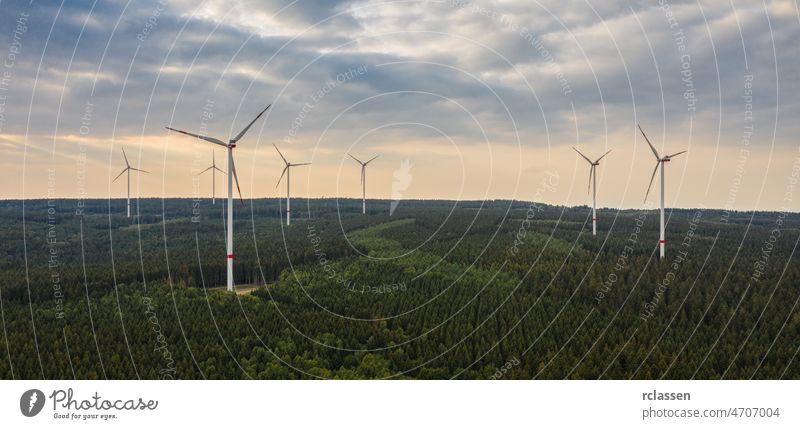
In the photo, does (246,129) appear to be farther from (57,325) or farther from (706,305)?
(706,305)

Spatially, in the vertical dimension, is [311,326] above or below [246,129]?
below

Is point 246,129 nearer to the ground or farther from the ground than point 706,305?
farther from the ground

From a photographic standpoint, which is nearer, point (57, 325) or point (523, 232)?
point (57, 325)

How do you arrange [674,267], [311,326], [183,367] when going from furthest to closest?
[674,267] < [311,326] < [183,367]

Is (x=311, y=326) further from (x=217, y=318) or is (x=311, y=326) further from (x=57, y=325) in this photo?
(x=57, y=325)

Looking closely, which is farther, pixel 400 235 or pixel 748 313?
A: pixel 400 235
